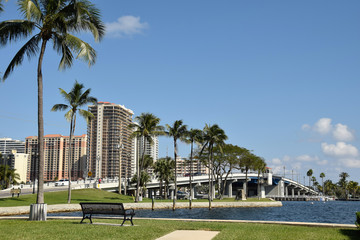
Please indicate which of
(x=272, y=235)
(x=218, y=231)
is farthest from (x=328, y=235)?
(x=218, y=231)

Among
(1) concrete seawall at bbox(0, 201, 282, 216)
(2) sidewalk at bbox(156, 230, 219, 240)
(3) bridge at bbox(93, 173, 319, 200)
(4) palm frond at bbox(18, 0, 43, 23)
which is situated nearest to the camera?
(2) sidewalk at bbox(156, 230, 219, 240)

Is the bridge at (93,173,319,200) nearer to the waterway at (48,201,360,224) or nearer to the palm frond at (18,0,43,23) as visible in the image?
the waterway at (48,201,360,224)

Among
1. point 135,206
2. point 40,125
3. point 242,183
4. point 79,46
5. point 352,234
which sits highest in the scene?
point 79,46

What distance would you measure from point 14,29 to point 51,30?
6.93 feet

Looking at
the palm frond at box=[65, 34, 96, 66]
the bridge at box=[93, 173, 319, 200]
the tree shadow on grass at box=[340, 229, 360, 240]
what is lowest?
the bridge at box=[93, 173, 319, 200]

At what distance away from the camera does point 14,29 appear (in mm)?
21938

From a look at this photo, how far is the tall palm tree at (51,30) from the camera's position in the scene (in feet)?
69.6

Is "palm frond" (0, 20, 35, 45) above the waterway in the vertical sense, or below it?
above

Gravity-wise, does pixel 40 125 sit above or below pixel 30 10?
below

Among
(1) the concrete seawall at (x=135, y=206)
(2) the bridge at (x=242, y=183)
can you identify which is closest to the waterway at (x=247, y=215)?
(1) the concrete seawall at (x=135, y=206)

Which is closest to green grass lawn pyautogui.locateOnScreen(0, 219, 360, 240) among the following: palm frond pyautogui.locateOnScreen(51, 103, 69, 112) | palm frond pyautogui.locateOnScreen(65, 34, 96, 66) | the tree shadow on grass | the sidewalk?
the tree shadow on grass

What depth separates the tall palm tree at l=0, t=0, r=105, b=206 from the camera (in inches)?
835

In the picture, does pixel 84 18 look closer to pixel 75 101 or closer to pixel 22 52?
pixel 22 52

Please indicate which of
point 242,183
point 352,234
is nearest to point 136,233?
point 352,234
